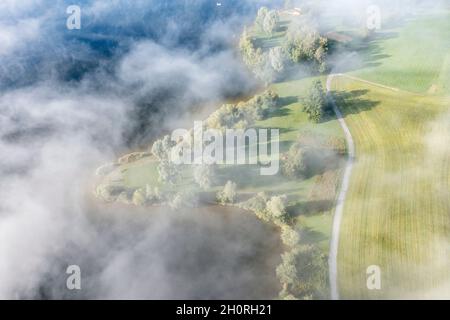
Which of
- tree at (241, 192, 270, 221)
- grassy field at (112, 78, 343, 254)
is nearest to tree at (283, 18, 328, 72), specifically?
grassy field at (112, 78, 343, 254)

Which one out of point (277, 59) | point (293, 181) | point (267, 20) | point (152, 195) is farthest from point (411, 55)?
point (152, 195)

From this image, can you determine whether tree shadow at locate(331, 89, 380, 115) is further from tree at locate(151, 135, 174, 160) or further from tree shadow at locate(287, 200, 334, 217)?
tree at locate(151, 135, 174, 160)

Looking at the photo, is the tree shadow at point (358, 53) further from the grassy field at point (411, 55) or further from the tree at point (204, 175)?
the tree at point (204, 175)

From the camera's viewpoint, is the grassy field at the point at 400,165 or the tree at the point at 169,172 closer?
the grassy field at the point at 400,165

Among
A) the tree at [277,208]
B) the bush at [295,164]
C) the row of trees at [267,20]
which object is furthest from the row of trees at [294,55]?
the tree at [277,208]

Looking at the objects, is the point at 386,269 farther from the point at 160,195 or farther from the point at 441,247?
the point at 160,195
